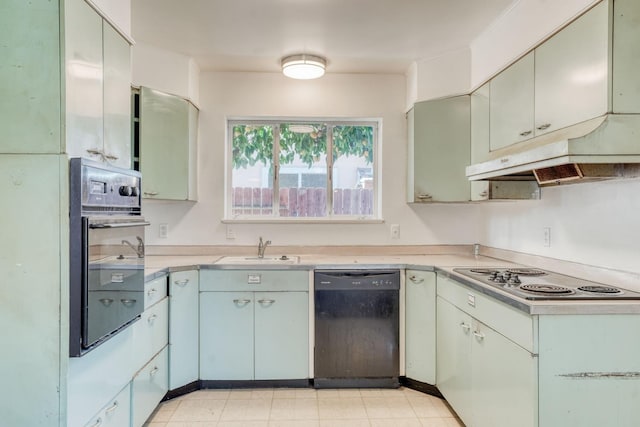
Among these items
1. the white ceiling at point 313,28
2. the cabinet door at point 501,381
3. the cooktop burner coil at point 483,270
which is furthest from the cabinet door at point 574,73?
the cabinet door at point 501,381

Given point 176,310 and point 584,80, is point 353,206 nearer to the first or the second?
point 176,310

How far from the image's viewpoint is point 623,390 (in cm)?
143

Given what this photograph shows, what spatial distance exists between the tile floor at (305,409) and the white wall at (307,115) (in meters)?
1.14

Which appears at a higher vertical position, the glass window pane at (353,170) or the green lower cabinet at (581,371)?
the glass window pane at (353,170)

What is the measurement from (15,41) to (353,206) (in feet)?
8.06

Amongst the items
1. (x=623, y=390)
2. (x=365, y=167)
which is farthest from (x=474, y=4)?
(x=623, y=390)

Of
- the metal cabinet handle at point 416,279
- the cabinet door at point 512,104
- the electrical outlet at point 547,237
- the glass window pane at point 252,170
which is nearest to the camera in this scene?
the cabinet door at point 512,104

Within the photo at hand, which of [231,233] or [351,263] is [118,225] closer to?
[351,263]

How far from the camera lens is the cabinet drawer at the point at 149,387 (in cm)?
194

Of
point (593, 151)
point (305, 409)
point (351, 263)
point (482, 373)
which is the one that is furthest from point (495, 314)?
point (305, 409)

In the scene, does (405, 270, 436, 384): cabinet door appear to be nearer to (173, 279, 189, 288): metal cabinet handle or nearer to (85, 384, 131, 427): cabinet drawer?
(173, 279, 189, 288): metal cabinet handle

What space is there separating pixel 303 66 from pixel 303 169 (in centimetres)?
84

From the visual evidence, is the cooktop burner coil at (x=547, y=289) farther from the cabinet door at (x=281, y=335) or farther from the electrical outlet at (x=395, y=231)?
the electrical outlet at (x=395, y=231)

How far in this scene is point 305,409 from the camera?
2387 mm
